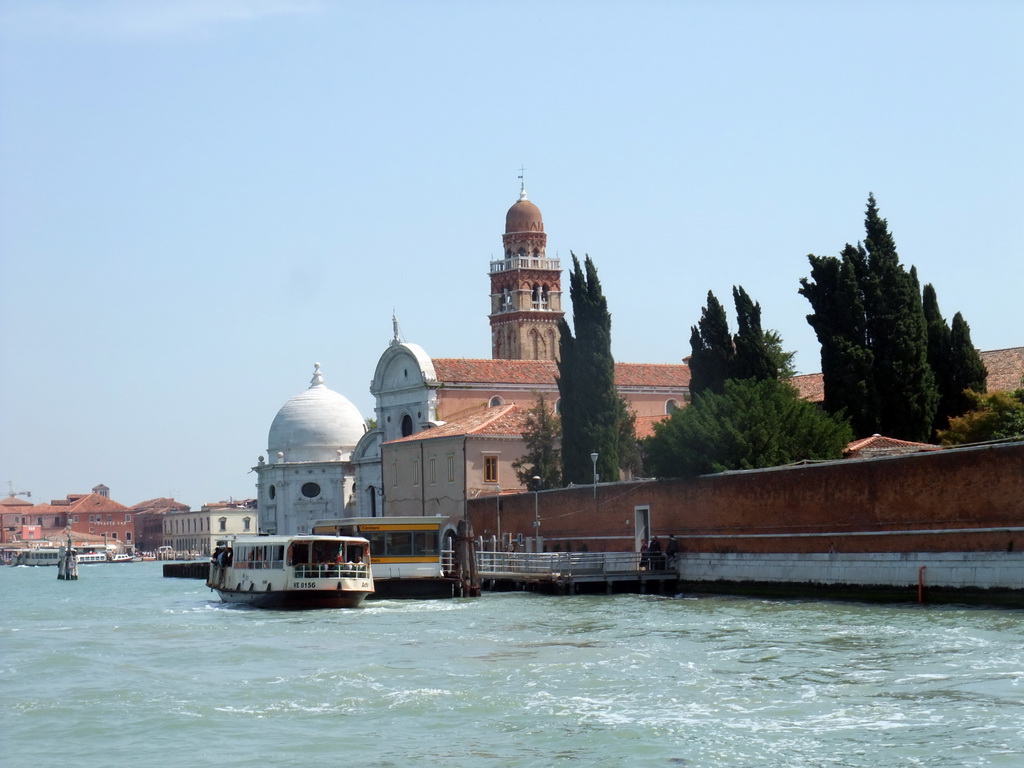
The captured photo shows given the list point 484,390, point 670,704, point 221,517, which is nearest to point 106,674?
point 670,704

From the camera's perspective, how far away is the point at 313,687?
1571cm

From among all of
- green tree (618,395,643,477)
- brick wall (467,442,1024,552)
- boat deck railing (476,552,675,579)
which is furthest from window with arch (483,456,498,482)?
boat deck railing (476,552,675,579)

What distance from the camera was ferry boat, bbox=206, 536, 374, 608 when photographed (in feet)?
89.2

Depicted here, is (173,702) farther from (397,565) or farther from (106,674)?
(397,565)

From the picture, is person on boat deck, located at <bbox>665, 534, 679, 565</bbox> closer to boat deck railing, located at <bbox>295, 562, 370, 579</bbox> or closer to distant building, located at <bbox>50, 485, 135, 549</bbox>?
boat deck railing, located at <bbox>295, 562, 370, 579</bbox>

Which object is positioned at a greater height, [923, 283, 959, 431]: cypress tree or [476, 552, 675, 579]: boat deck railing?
[923, 283, 959, 431]: cypress tree

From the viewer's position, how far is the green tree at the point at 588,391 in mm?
36812

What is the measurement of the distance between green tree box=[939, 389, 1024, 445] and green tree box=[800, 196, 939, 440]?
6.69 ft

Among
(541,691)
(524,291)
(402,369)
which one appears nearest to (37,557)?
(524,291)

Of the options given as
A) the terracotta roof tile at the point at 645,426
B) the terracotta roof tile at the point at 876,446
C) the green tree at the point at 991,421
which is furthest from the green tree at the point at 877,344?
the terracotta roof tile at the point at 645,426

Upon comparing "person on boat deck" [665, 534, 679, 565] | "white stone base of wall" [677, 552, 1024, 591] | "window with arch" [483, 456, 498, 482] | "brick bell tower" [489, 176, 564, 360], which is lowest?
"white stone base of wall" [677, 552, 1024, 591]

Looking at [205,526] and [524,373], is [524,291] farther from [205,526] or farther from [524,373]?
[205,526]

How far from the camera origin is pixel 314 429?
66.9 m

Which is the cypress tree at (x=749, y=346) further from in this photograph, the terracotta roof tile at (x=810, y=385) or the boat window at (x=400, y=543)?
the boat window at (x=400, y=543)
